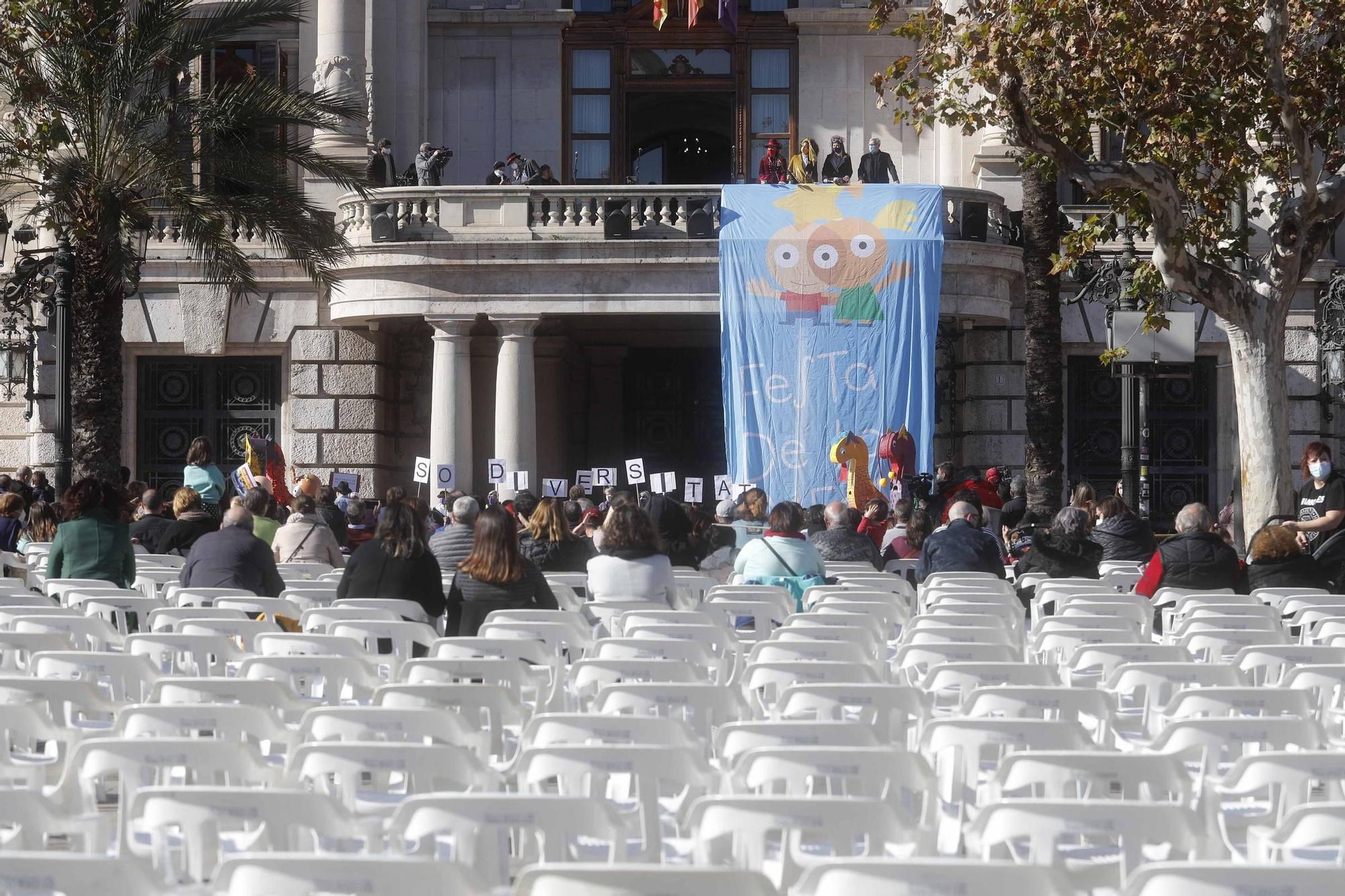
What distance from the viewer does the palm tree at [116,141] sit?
21125 millimetres

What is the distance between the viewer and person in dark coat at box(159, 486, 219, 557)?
51.7ft

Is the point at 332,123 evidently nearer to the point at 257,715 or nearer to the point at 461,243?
the point at 461,243

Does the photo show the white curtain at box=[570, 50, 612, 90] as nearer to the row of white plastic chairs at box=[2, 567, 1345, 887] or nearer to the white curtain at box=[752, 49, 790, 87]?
the white curtain at box=[752, 49, 790, 87]

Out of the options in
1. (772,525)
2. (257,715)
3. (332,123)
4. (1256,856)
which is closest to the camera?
(1256,856)

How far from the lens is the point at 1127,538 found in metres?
16.4

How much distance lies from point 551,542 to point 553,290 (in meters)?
13.5

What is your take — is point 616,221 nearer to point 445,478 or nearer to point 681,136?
point 445,478

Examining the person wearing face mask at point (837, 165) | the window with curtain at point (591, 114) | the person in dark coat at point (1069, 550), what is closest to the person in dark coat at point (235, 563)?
the person in dark coat at point (1069, 550)

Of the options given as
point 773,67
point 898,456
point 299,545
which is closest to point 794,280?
point 898,456

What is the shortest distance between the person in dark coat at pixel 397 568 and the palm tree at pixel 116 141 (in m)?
10.2

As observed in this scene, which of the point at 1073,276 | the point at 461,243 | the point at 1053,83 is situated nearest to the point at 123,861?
the point at 1053,83

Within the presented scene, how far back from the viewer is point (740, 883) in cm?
374

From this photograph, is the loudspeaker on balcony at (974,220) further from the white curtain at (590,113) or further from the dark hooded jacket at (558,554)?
the dark hooded jacket at (558,554)

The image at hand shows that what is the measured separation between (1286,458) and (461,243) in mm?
12876
